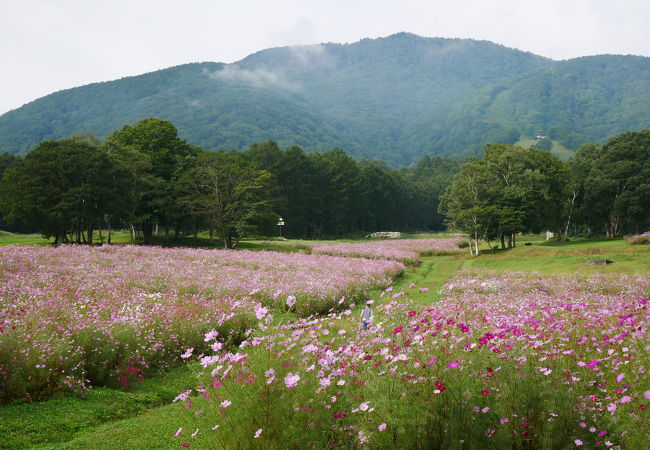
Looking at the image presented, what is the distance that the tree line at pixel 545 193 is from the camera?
4509cm

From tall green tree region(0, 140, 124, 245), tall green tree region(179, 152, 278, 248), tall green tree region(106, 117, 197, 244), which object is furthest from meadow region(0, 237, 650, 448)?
tall green tree region(106, 117, 197, 244)

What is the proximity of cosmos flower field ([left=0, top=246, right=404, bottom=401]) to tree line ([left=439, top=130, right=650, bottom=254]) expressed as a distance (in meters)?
25.8

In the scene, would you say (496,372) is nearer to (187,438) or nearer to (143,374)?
(187,438)

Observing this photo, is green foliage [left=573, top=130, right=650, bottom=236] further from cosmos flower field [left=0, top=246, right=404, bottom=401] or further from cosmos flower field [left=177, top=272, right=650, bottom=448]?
cosmos flower field [left=177, top=272, right=650, bottom=448]

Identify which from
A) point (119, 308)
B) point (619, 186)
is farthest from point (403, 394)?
point (619, 186)

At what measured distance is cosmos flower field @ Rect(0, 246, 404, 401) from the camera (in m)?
8.12

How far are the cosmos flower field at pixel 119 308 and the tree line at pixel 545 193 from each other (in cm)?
2579

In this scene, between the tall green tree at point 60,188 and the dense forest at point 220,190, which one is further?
the dense forest at point 220,190

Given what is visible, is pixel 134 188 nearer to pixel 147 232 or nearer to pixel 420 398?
pixel 147 232

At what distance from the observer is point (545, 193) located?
153 ft

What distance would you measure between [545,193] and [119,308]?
153 feet

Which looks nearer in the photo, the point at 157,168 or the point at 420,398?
the point at 420,398

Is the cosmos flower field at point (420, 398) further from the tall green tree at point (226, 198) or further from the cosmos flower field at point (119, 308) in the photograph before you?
the tall green tree at point (226, 198)

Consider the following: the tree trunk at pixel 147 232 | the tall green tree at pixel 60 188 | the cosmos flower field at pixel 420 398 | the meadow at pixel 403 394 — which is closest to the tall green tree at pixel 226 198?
the tree trunk at pixel 147 232
